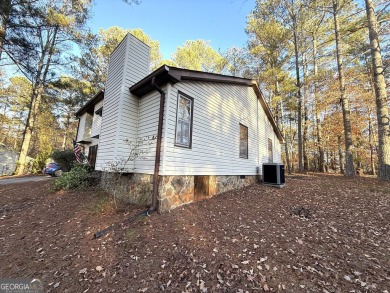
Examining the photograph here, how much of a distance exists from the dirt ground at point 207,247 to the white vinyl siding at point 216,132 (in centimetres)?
134

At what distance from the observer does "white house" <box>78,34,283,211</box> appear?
520 cm

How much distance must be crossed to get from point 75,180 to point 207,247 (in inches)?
256

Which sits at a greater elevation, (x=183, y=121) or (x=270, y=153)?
(x=183, y=121)

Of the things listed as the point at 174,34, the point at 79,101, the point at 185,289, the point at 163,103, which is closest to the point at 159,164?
the point at 163,103

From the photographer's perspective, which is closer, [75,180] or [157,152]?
[157,152]

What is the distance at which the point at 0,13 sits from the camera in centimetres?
595

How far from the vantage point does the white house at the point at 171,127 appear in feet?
17.1

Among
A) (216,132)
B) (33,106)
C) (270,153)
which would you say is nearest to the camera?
(216,132)

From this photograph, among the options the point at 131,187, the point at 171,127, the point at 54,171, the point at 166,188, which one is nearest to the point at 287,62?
the point at 171,127

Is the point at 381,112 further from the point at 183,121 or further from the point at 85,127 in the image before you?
the point at 85,127

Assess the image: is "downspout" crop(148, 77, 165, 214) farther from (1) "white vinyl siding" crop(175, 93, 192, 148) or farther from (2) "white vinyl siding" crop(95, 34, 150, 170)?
(2) "white vinyl siding" crop(95, 34, 150, 170)

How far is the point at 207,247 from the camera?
349 centimetres

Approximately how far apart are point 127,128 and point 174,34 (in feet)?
22.6

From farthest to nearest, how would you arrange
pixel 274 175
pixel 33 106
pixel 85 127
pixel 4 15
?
pixel 33 106
pixel 85 127
pixel 274 175
pixel 4 15
